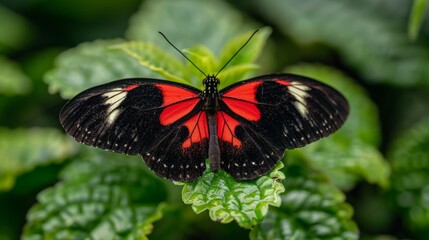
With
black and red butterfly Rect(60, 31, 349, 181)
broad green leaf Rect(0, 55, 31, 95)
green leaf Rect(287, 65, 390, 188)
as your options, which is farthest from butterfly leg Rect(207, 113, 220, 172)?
broad green leaf Rect(0, 55, 31, 95)

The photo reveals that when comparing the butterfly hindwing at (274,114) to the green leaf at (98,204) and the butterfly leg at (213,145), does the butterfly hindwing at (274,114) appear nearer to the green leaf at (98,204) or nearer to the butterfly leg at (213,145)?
the butterfly leg at (213,145)

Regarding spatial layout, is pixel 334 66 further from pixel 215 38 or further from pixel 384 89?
pixel 215 38

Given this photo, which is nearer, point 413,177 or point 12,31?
point 413,177

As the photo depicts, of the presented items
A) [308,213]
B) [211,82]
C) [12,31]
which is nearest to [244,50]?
[211,82]

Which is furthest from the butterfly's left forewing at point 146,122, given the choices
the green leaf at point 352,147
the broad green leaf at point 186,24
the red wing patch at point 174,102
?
the broad green leaf at point 186,24

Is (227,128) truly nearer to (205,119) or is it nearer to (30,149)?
(205,119)

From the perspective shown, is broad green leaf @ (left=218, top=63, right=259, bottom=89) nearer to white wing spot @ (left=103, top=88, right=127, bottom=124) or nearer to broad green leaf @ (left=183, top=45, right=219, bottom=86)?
broad green leaf @ (left=183, top=45, right=219, bottom=86)

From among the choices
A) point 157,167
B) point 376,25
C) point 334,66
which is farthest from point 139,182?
point 376,25
